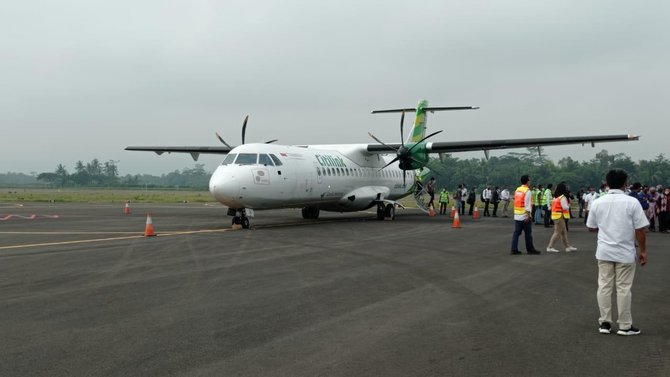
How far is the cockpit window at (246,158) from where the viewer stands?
1855 cm

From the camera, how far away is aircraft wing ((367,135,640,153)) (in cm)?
2391

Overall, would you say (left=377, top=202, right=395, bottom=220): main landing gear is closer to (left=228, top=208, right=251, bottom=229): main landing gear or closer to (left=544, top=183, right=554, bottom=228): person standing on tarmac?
(left=544, top=183, right=554, bottom=228): person standing on tarmac

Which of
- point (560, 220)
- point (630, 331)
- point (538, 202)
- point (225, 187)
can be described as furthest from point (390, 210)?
point (630, 331)

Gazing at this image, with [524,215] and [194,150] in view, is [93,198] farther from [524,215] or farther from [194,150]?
[524,215]

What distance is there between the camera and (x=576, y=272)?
10.2 meters

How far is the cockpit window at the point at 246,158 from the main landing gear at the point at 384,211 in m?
8.10

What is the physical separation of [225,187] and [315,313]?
1124 cm

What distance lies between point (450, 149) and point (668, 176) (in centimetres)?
8899

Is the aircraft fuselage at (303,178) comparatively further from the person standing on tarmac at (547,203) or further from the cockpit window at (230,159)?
the person standing on tarmac at (547,203)

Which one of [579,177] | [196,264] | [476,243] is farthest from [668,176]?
[196,264]

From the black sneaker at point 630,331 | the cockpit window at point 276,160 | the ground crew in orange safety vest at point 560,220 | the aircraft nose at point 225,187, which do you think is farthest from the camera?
the cockpit window at point 276,160

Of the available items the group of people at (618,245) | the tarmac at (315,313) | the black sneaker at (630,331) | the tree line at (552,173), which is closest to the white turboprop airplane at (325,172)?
the tarmac at (315,313)

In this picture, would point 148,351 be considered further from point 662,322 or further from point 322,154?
point 322,154

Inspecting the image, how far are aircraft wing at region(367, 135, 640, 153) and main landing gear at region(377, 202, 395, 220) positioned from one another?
2604 millimetres
